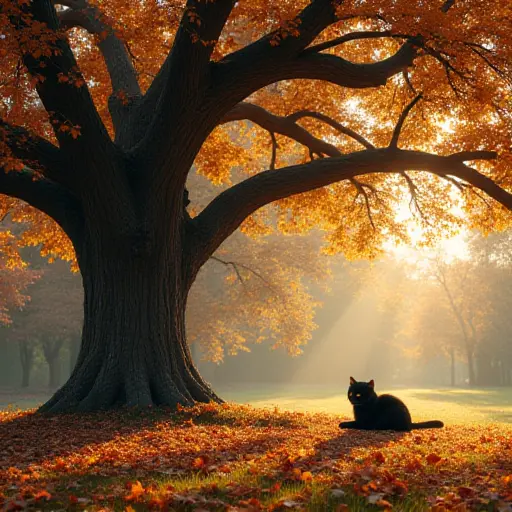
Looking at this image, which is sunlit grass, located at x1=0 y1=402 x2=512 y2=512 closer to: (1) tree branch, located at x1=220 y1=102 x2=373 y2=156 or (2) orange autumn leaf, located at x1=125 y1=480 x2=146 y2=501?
(2) orange autumn leaf, located at x1=125 y1=480 x2=146 y2=501

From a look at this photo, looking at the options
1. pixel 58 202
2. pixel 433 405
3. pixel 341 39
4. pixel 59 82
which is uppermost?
pixel 341 39

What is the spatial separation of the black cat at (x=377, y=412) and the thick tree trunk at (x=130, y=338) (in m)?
3.14

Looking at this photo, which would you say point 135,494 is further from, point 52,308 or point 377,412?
point 52,308

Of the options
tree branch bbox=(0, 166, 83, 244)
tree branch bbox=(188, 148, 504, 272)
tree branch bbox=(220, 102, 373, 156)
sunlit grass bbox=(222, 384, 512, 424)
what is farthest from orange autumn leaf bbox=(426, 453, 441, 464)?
tree branch bbox=(220, 102, 373, 156)

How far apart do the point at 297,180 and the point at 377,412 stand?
506 cm

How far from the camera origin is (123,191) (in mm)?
11125

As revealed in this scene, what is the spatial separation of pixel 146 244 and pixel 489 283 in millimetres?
49801

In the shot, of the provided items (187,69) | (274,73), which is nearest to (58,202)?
(187,69)

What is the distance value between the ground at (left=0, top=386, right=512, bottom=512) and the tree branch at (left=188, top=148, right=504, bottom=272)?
13.5ft

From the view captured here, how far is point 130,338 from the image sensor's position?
36.7 ft

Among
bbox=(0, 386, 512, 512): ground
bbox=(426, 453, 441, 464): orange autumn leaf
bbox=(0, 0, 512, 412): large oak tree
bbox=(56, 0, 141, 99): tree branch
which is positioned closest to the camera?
bbox=(0, 386, 512, 512): ground

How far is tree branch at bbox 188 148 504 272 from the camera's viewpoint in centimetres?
1262

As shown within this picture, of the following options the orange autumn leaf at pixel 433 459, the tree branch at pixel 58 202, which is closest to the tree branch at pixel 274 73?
the tree branch at pixel 58 202

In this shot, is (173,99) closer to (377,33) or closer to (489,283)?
(377,33)
